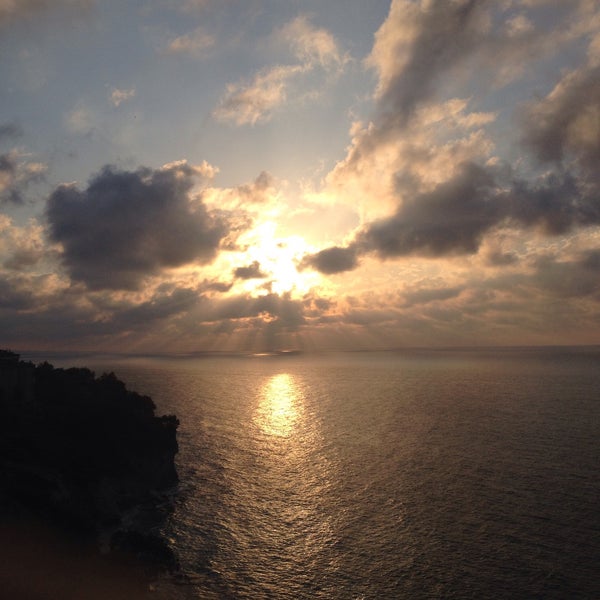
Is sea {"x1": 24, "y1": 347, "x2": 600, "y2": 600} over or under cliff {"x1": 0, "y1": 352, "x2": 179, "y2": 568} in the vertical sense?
under

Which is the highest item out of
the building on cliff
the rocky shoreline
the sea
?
the building on cliff

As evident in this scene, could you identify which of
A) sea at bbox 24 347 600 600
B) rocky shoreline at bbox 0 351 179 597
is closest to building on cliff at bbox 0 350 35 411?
rocky shoreline at bbox 0 351 179 597

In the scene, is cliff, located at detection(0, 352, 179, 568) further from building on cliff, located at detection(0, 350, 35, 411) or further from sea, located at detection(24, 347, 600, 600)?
sea, located at detection(24, 347, 600, 600)

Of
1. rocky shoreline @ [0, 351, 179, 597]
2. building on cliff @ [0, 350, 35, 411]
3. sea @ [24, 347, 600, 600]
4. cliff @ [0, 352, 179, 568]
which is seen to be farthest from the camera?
building on cliff @ [0, 350, 35, 411]

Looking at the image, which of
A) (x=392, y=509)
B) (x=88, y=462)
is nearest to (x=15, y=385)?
(x=88, y=462)

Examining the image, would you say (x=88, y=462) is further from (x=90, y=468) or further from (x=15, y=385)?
(x=15, y=385)

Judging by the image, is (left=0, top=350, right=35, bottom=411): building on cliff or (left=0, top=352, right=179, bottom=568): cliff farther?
(left=0, top=350, right=35, bottom=411): building on cliff

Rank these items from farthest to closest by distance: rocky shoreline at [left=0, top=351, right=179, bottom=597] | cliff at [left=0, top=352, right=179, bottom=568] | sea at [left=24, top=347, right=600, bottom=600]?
1. cliff at [left=0, top=352, right=179, bottom=568]
2. rocky shoreline at [left=0, top=351, right=179, bottom=597]
3. sea at [left=24, top=347, right=600, bottom=600]

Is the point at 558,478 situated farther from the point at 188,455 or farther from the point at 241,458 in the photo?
the point at 188,455

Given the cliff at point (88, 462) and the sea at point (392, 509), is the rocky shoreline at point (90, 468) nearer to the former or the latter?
the cliff at point (88, 462)
